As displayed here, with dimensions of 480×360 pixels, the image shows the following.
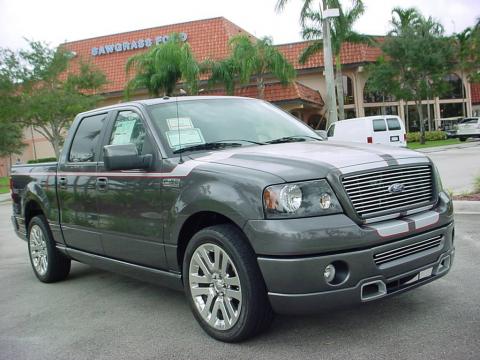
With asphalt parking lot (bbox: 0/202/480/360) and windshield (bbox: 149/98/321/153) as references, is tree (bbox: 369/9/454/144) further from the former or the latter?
windshield (bbox: 149/98/321/153)

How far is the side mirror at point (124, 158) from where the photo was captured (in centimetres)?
448

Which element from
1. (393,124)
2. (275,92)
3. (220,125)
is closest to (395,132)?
(393,124)

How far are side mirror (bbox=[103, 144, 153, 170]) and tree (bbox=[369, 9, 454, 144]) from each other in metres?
31.8

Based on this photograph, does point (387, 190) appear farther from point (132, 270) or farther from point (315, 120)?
point (315, 120)

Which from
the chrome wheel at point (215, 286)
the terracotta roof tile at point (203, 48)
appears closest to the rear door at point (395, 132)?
the terracotta roof tile at point (203, 48)

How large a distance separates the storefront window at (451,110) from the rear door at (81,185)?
139ft

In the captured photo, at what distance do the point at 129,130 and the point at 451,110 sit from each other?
43413 mm

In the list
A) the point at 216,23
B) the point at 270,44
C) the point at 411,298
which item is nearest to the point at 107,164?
the point at 411,298

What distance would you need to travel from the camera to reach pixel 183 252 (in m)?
4.45

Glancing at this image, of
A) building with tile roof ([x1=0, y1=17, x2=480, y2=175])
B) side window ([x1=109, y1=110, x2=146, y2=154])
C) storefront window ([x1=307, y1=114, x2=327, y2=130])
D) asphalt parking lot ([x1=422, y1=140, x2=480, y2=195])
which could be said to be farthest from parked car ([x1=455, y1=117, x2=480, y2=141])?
side window ([x1=109, y1=110, x2=146, y2=154])

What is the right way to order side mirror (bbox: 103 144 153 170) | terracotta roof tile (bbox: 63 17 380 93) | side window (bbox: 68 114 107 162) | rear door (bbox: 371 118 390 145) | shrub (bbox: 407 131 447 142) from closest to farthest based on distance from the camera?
side mirror (bbox: 103 144 153 170)
side window (bbox: 68 114 107 162)
rear door (bbox: 371 118 390 145)
terracotta roof tile (bbox: 63 17 380 93)
shrub (bbox: 407 131 447 142)

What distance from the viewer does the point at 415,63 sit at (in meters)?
34.1

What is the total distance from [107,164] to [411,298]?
9.01 feet

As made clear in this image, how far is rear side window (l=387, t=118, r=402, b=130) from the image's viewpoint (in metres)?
22.7
